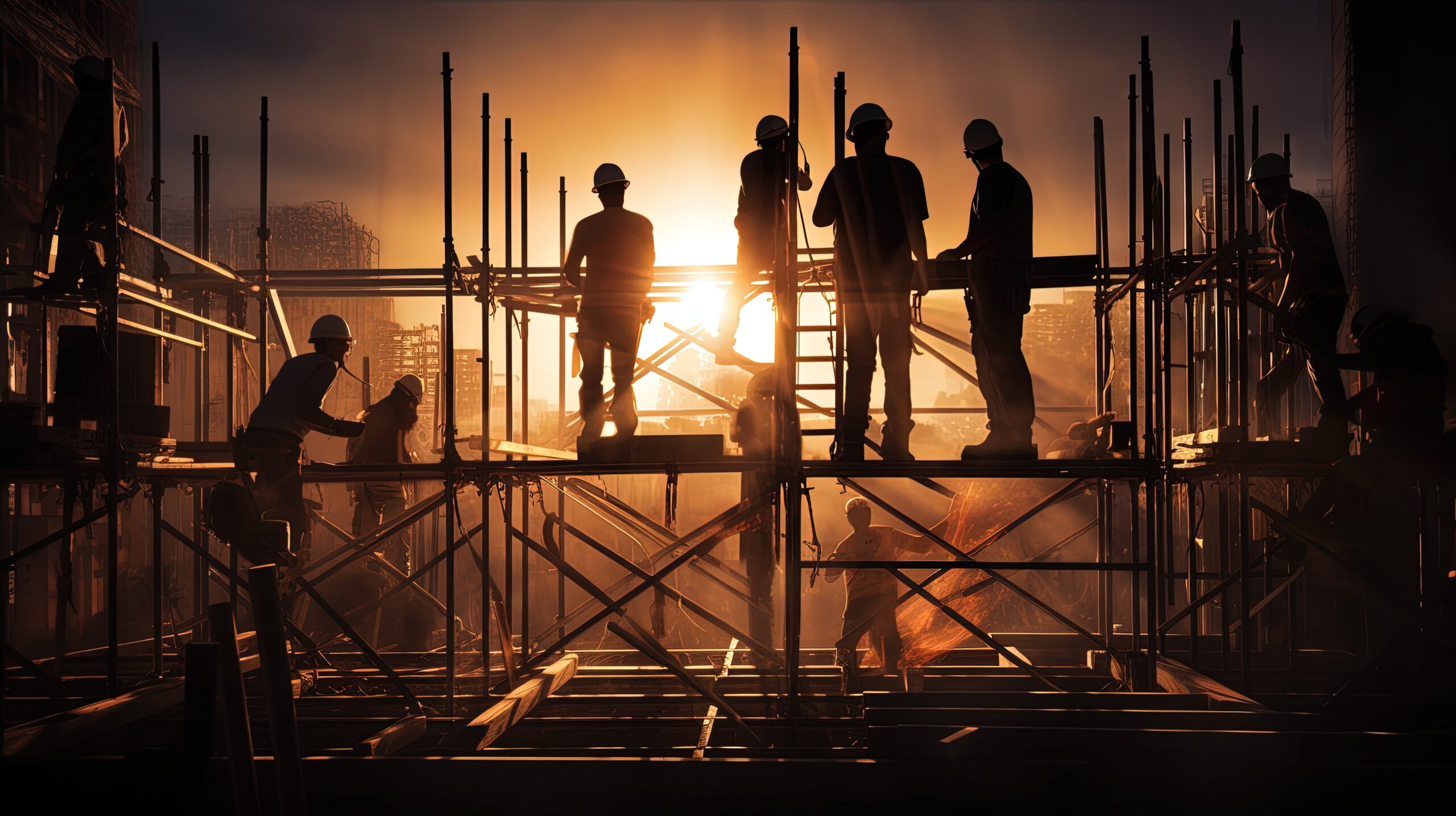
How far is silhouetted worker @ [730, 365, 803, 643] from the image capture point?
7.72 m

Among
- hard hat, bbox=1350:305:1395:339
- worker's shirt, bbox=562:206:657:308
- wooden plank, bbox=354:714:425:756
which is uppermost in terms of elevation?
worker's shirt, bbox=562:206:657:308

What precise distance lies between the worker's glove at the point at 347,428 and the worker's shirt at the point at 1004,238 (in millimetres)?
5229

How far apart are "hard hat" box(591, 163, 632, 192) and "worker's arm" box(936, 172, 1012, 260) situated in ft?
9.27

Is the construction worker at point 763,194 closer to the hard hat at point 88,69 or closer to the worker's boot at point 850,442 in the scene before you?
the worker's boot at point 850,442

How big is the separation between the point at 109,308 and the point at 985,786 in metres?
7.33

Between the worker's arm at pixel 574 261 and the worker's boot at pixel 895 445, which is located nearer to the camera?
the worker's boot at pixel 895 445

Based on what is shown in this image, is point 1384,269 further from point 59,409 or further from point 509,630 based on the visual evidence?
point 59,409

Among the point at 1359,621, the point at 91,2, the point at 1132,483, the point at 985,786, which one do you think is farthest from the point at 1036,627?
the point at 91,2

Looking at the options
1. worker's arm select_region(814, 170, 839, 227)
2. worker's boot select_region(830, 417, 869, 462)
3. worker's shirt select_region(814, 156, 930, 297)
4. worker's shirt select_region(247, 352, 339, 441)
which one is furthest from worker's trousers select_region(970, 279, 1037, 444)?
worker's shirt select_region(247, 352, 339, 441)

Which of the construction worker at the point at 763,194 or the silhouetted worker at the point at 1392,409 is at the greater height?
the construction worker at the point at 763,194

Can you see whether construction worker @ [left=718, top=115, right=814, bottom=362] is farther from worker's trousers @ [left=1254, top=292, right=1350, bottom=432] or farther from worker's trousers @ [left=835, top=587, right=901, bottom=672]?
worker's trousers @ [left=1254, top=292, right=1350, bottom=432]

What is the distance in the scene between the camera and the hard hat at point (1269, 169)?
873 cm

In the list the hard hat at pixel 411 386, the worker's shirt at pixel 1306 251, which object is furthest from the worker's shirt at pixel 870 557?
the hard hat at pixel 411 386

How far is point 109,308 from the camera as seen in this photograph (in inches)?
303
